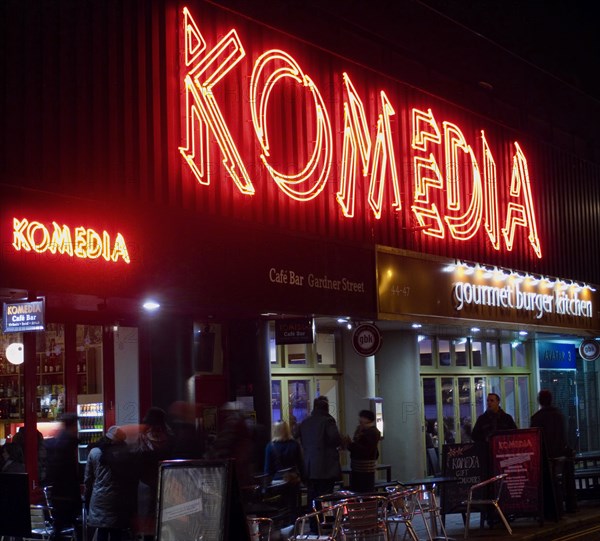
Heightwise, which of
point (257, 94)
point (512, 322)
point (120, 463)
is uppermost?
point (257, 94)

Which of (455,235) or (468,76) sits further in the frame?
(468,76)

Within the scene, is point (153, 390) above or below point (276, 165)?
below

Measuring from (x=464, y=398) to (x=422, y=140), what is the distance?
7151 mm

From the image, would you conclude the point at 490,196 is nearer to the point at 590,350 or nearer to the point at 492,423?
the point at 590,350

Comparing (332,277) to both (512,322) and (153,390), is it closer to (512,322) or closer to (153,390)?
(153,390)

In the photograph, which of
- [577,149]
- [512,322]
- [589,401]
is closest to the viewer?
[512,322]

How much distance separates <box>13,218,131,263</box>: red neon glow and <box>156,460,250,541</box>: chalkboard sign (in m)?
3.20

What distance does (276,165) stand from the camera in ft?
49.4

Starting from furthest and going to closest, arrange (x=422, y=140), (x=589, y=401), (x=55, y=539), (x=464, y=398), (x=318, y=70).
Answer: (x=589, y=401), (x=464, y=398), (x=422, y=140), (x=318, y=70), (x=55, y=539)

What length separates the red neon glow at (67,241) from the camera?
35.1 ft

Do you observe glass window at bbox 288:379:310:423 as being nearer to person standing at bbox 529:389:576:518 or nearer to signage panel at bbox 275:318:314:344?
signage panel at bbox 275:318:314:344

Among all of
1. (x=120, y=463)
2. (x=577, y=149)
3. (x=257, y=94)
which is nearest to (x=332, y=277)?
(x=257, y=94)

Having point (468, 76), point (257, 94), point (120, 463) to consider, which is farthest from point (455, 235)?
point (120, 463)

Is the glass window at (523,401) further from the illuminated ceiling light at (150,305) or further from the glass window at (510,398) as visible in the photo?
the illuminated ceiling light at (150,305)
